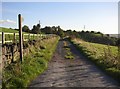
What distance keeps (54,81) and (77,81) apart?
0.97 metres

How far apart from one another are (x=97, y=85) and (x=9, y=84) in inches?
135

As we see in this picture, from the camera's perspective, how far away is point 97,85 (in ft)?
33.7

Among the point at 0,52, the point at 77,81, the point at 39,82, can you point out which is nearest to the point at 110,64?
the point at 77,81

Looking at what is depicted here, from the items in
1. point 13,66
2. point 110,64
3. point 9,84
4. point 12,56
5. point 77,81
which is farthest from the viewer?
point 110,64

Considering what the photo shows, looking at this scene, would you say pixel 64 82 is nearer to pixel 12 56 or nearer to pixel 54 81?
pixel 54 81

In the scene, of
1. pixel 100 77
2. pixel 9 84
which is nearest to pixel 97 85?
pixel 100 77

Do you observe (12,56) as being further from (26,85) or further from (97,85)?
(97,85)

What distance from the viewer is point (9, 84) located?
9.48m

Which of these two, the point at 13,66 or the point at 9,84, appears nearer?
the point at 9,84

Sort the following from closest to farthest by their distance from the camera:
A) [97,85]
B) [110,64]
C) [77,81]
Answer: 1. [97,85]
2. [77,81]
3. [110,64]

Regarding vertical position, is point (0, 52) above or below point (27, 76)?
above

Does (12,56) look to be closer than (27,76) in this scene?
No

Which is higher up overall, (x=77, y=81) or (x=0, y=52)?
(x=0, y=52)

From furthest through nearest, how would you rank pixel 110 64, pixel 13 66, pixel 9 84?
pixel 110 64 < pixel 13 66 < pixel 9 84
